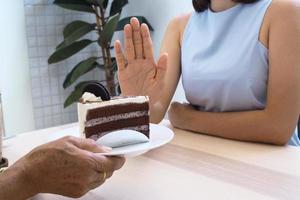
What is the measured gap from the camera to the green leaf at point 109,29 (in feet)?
6.83

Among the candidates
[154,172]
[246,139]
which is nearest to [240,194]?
[154,172]

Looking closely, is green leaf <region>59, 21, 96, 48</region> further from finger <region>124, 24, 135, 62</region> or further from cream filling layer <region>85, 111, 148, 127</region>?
cream filling layer <region>85, 111, 148, 127</region>

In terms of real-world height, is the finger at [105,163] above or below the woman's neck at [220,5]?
below

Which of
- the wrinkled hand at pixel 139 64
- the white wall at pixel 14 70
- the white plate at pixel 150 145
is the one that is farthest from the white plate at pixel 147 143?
the white wall at pixel 14 70

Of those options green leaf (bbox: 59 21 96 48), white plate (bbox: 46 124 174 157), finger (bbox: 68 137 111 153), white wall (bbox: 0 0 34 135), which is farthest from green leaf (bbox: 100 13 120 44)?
finger (bbox: 68 137 111 153)

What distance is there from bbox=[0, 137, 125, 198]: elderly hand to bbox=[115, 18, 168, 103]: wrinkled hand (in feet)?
1.44

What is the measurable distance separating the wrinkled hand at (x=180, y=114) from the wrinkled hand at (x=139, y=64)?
103mm

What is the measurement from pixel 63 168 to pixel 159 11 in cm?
185

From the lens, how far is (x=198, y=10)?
127cm

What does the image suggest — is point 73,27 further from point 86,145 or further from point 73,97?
point 86,145

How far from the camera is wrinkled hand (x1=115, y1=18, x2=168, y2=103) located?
0.99 m

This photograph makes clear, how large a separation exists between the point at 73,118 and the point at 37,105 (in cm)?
27

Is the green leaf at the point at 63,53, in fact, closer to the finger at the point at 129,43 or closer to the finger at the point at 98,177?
the finger at the point at 129,43

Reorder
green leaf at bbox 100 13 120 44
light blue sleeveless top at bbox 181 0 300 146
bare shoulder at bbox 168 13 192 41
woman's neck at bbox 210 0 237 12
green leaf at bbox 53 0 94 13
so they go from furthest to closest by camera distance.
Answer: green leaf at bbox 53 0 94 13, green leaf at bbox 100 13 120 44, bare shoulder at bbox 168 13 192 41, woman's neck at bbox 210 0 237 12, light blue sleeveless top at bbox 181 0 300 146
